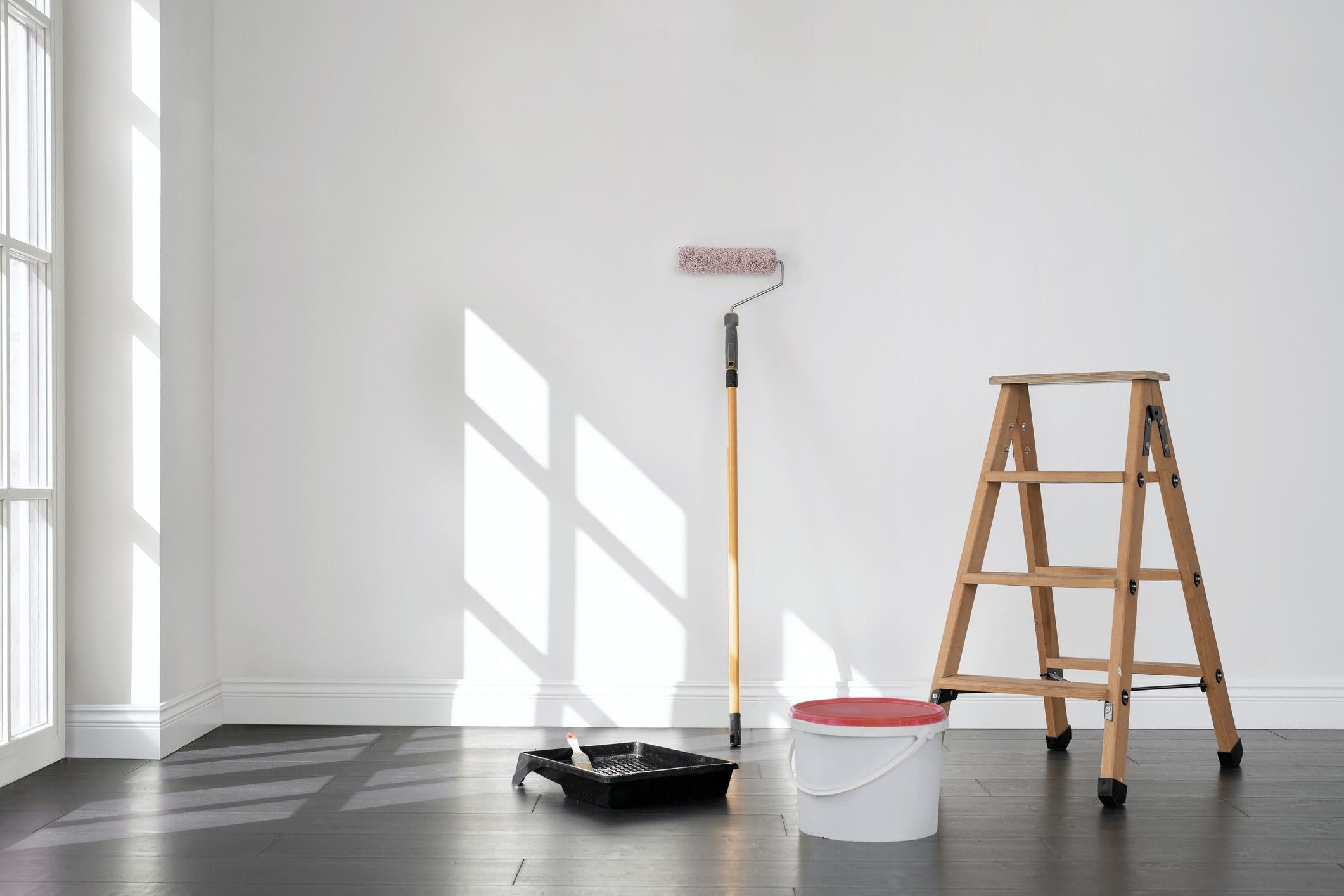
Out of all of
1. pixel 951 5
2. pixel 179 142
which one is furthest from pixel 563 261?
pixel 951 5

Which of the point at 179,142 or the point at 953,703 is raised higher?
the point at 179,142

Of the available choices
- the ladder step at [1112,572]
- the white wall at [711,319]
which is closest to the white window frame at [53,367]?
the white wall at [711,319]

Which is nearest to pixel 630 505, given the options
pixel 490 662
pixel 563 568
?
pixel 563 568

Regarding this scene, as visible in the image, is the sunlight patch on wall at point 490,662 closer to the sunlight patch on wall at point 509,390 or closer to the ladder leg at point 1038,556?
the sunlight patch on wall at point 509,390

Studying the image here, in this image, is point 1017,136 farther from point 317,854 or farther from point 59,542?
point 59,542

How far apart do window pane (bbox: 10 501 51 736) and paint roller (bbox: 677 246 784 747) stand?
1554 millimetres

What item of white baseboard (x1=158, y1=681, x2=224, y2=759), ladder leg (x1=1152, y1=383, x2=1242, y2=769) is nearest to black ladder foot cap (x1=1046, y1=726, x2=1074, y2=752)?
ladder leg (x1=1152, y1=383, x2=1242, y2=769)

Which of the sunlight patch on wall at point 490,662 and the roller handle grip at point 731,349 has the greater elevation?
the roller handle grip at point 731,349

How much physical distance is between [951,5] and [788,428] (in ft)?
3.94

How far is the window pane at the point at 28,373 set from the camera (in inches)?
91.2

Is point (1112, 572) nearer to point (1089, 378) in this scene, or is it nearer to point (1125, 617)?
point (1125, 617)

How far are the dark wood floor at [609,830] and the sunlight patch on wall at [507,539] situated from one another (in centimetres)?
38

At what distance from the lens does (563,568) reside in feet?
9.34

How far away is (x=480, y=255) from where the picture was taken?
9.45 ft
